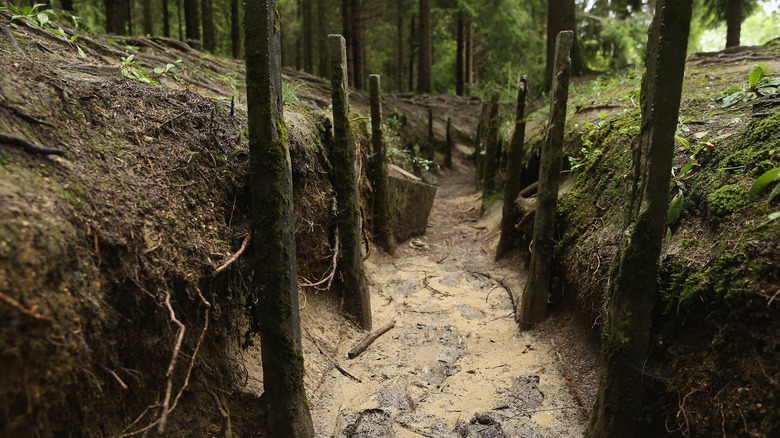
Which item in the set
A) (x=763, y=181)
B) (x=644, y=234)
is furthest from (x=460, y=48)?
(x=644, y=234)

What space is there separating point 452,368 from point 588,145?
10.6ft

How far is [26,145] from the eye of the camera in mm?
2230

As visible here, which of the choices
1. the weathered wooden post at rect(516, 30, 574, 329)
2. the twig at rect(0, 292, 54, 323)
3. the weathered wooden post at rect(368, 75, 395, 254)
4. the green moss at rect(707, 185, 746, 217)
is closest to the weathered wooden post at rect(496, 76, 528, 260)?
the weathered wooden post at rect(516, 30, 574, 329)

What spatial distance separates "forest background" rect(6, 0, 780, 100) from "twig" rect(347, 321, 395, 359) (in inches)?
283

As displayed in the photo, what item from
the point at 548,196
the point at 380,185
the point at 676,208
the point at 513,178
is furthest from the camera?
the point at 380,185

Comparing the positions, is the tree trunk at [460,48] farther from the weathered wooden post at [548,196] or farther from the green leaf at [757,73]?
the green leaf at [757,73]

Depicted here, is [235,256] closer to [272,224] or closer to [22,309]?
[272,224]

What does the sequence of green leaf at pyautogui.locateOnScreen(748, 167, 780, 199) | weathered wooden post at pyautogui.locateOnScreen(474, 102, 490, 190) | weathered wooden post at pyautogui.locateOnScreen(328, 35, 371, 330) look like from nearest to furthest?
1. green leaf at pyautogui.locateOnScreen(748, 167, 780, 199)
2. weathered wooden post at pyautogui.locateOnScreen(328, 35, 371, 330)
3. weathered wooden post at pyautogui.locateOnScreen(474, 102, 490, 190)

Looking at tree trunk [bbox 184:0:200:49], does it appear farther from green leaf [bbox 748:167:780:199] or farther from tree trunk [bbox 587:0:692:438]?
green leaf [bbox 748:167:780:199]

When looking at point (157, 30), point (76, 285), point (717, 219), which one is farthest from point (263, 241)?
point (157, 30)

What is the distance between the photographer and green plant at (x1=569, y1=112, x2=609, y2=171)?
5.23m

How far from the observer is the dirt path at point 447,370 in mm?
3549

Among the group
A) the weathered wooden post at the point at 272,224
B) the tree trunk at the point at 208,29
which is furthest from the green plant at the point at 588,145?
the tree trunk at the point at 208,29

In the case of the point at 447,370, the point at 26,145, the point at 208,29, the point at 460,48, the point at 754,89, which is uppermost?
the point at 460,48
